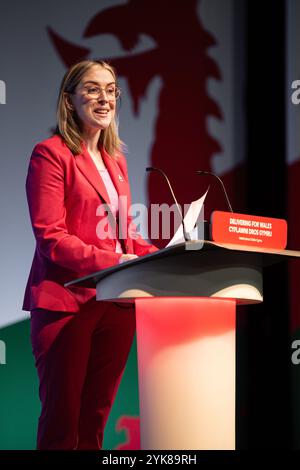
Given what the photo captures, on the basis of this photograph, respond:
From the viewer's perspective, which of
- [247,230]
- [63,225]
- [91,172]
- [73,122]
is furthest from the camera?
[73,122]

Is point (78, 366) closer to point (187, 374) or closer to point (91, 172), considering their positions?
point (187, 374)

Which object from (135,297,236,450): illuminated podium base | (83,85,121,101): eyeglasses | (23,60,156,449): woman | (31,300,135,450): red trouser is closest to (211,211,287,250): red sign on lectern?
(135,297,236,450): illuminated podium base

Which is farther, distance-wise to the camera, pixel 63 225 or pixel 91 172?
pixel 91 172

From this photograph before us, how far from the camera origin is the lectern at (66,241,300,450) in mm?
2201

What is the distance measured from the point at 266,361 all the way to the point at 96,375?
1.34 meters

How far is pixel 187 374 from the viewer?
2.20 meters

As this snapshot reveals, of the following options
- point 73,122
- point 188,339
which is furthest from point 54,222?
point 188,339

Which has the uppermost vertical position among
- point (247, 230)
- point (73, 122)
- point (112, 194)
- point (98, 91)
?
point (98, 91)

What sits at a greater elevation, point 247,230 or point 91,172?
point 91,172

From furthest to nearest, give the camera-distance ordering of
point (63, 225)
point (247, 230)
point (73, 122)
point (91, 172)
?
point (73, 122) → point (91, 172) → point (63, 225) → point (247, 230)

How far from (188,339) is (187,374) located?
105 mm

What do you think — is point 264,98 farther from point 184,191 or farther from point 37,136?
point 37,136

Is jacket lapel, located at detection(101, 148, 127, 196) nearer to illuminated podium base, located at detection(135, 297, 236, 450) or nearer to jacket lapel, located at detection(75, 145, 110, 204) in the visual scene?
jacket lapel, located at detection(75, 145, 110, 204)

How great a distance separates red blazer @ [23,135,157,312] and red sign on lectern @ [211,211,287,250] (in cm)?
65
